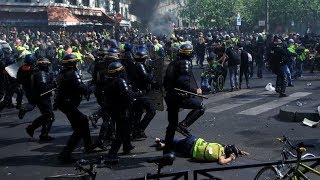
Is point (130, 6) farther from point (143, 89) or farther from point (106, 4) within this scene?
point (143, 89)

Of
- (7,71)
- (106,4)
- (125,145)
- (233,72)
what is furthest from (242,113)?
(106,4)

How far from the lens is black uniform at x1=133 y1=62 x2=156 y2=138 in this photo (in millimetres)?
8266

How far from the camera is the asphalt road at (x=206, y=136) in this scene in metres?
6.99

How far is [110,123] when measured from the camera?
335 inches

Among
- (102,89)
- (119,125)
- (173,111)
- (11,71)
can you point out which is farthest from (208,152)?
(11,71)

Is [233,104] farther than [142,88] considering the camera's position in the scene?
Yes

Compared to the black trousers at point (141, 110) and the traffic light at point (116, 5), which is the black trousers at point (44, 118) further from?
the traffic light at point (116, 5)

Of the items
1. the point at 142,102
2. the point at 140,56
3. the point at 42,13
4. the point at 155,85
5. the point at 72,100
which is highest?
the point at 42,13

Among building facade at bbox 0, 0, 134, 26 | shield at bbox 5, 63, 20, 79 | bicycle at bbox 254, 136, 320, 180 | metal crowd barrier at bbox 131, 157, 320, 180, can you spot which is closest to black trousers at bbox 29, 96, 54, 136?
shield at bbox 5, 63, 20, 79

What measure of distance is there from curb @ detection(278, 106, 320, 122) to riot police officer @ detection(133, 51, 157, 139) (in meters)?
3.53

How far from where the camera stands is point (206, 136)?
→ 29.8ft

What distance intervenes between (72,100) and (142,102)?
5.06 feet

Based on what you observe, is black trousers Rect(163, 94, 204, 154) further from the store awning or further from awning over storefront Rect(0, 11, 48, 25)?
the store awning

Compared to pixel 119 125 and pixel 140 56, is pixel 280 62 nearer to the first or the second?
pixel 140 56
